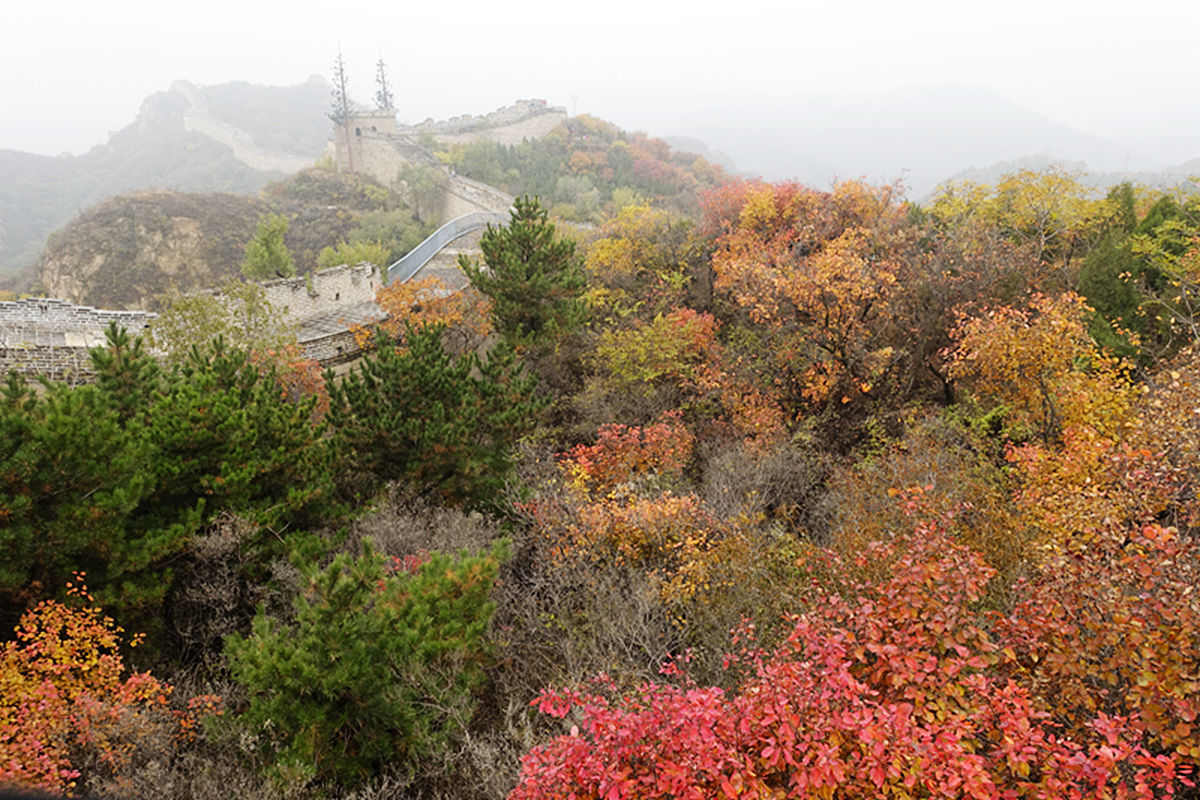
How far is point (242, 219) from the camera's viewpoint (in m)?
42.8

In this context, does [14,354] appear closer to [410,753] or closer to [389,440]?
[389,440]

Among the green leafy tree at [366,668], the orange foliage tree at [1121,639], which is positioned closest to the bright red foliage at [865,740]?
the orange foliage tree at [1121,639]

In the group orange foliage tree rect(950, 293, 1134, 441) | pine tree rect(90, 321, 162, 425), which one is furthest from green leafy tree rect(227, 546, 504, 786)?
orange foliage tree rect(950, 293, 1134, 441)

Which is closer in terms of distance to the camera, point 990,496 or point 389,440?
point 990,496

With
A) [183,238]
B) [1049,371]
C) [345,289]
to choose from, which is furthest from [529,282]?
[183,238]

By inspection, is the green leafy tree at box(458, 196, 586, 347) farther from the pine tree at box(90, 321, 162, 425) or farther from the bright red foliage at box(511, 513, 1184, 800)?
the bright red foliage at box(511, 513, 1184, 800)

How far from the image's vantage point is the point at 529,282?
1772 centimetres

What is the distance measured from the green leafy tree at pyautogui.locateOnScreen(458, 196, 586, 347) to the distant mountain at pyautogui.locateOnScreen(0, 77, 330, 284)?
6596cm

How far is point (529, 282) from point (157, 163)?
10374 cm

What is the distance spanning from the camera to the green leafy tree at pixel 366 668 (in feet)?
19.6

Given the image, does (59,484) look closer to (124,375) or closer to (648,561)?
(124,375)

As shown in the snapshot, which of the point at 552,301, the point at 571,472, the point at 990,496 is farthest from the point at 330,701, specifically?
the point at 552,301

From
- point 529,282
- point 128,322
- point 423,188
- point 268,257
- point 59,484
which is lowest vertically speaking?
point 59,484

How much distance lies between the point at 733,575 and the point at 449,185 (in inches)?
1693
